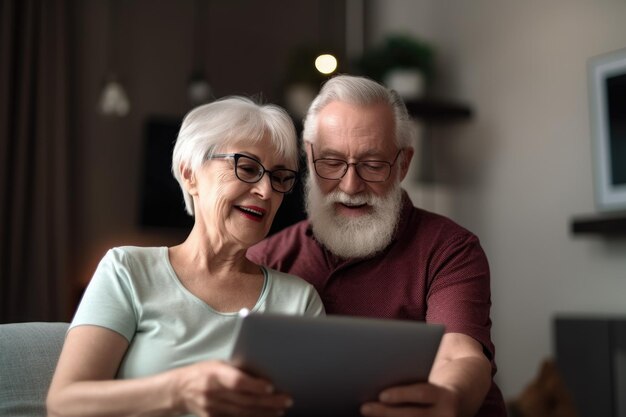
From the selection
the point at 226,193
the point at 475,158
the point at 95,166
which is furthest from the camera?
the point at 475,158

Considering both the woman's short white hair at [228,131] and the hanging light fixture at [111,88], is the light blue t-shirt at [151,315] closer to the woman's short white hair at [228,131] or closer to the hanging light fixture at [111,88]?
the woman's short white hair at [228,131]

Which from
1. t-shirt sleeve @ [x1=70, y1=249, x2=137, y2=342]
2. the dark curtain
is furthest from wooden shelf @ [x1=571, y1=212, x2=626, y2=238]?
t-shirt sleeve @ [x1=70, y1=249, x2=137, y2=342]

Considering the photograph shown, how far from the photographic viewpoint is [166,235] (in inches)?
181

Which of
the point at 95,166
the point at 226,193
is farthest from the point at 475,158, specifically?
the point at 226,193

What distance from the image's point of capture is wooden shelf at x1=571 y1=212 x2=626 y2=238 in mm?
3723

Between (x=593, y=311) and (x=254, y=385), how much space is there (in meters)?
3.16

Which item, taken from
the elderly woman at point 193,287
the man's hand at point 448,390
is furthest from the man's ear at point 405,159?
the man's hand at point 448,390

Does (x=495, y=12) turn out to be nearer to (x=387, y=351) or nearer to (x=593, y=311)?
(x=593, y=311)

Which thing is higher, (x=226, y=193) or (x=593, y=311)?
(x=226, y=193)

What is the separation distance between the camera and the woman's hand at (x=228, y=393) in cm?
124

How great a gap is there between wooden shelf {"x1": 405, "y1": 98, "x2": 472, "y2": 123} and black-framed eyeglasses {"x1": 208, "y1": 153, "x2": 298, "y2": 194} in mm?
2909

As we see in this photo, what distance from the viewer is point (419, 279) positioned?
1.98 meters

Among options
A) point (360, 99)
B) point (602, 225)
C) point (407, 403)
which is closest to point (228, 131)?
point (360, 99)

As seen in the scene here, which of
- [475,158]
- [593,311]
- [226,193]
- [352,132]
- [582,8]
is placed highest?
[582,8]
